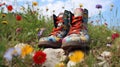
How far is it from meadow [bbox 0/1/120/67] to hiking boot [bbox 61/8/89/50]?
109 millimetres

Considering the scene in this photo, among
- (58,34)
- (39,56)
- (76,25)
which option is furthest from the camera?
(58,34)

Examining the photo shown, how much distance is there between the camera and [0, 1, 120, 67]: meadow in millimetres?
1931

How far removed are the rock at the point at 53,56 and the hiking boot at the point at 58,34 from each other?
91mm

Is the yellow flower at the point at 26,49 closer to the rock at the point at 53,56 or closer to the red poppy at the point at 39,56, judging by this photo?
the red poppy at the point at 39,56

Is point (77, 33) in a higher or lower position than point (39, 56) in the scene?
lower

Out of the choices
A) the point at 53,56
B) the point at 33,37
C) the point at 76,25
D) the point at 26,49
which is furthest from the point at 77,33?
the point at 26,49

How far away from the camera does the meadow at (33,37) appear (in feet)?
6.34

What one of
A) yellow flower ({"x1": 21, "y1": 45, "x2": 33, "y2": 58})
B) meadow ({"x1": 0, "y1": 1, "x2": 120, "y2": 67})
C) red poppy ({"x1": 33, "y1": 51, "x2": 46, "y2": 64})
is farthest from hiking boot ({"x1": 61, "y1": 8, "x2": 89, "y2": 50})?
yellow flower ({"x1": 21, "y1": 45, "x2": 33, "y2": 58})

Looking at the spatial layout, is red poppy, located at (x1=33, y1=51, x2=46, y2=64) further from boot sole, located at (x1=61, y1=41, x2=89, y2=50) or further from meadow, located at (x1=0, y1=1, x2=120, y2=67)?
boot sole, located at (x1=61, y1=41, x2=89, y2=50)

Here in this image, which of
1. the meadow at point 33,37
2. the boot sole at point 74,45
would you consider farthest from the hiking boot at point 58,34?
the boot sole at point 74,45

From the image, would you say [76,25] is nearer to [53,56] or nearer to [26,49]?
[53,56]

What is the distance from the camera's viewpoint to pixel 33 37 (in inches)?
147

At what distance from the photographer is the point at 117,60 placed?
8.04 feet

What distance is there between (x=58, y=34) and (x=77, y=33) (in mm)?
355
